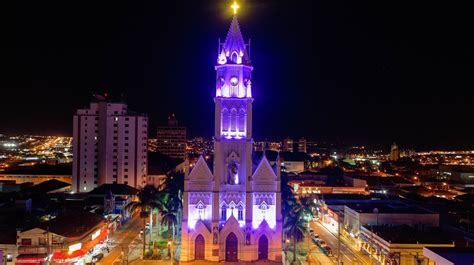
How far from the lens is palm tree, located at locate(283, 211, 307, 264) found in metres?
48.5

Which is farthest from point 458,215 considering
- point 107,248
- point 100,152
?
point 100,152

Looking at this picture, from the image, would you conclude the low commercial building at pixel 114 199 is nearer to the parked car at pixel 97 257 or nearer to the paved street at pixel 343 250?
the parked car at pixel 97 257

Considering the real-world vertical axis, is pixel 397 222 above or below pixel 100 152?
below

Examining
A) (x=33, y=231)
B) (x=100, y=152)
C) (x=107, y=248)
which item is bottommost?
(x=107, y=248)

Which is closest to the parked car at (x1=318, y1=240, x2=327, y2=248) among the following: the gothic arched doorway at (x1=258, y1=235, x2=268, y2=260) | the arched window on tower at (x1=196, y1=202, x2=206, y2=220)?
the gothic arched doorway at (x1=258, y1=235, x2=268, y2=260)

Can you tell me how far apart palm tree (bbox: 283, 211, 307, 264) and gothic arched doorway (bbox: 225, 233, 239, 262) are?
6677 mm

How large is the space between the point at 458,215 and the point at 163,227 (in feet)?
158

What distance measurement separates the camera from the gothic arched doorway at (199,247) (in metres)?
47.5

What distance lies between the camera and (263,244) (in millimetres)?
48125

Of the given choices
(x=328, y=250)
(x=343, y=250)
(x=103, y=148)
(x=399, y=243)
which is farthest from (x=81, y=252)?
(x=103, y=148)

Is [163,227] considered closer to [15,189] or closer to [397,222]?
[397,222]

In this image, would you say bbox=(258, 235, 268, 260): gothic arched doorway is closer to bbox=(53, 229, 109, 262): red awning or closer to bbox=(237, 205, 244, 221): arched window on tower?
bbox=(237, 205, 244, 221): arched window on tower

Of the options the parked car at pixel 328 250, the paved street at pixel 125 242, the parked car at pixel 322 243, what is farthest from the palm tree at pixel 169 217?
the parked car at pixel 322 243

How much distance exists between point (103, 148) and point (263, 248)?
61.6 meters
